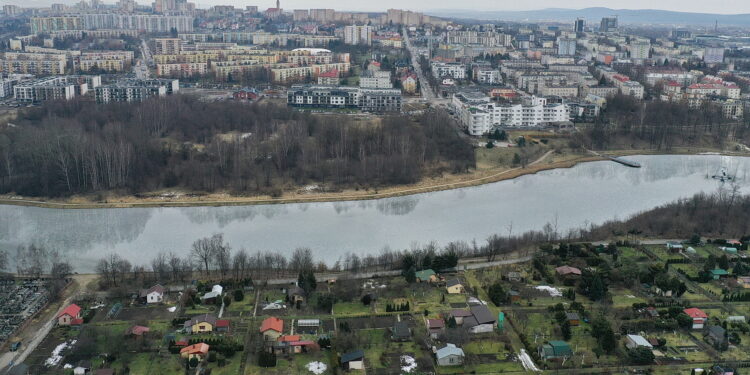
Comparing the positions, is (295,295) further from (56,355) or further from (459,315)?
(56,355)

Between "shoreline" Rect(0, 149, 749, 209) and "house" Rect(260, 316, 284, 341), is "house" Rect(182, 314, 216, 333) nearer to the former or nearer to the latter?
"house" Rect(260, 316, 284, 341)

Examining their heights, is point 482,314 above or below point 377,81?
below

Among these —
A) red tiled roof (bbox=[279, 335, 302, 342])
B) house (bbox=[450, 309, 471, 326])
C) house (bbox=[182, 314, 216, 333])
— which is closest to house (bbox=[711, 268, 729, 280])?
house (bbox=[450, 309, 471, 326])

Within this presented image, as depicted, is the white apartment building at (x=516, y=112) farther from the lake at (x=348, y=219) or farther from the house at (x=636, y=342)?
the house at (x=636, y=342)

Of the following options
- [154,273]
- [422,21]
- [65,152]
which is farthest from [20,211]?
[422,21]

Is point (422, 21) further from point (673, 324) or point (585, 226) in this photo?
point (673, 324)

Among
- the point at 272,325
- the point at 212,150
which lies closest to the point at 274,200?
the point at 212,150
